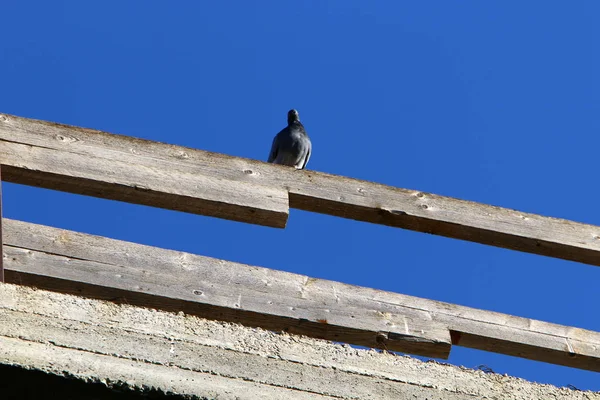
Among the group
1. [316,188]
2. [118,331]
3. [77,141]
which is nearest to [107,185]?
[77,141]

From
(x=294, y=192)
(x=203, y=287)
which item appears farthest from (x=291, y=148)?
(x=203, y=287)

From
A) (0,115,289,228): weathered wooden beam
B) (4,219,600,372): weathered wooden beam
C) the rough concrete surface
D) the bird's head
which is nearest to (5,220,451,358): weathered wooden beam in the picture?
(4,219,600,372): weathered wooden beam

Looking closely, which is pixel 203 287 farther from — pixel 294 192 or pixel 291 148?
pixel 291 148

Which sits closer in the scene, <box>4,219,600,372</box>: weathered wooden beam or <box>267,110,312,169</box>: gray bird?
<box>4,219,600,372</box>: weathered wooden beam

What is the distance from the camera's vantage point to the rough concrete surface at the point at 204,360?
1.81 m

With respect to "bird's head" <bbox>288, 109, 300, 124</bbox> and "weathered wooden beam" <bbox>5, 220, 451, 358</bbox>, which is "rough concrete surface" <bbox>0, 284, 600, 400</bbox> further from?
"bird's head" <bbox>288, 109, 300, 124</bbox>

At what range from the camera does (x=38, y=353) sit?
180 cm

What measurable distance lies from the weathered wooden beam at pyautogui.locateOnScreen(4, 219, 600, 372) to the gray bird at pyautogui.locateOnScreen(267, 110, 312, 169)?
5.34 m

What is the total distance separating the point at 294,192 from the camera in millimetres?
3344

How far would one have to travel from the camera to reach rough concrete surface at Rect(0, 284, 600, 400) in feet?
5.94

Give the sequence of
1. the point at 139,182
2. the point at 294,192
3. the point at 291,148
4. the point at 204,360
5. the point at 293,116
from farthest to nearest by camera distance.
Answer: the point at 293,116 → the point at 291,148 → the point at 294,192 → the point at 139,182 → the point at 204,360

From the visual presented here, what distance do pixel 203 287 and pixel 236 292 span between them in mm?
115

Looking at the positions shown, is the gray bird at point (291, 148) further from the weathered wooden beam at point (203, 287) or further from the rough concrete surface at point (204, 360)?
the rough concrete surface at point (204, 360)

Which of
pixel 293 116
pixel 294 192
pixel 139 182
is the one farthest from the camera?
pixel 293 116
